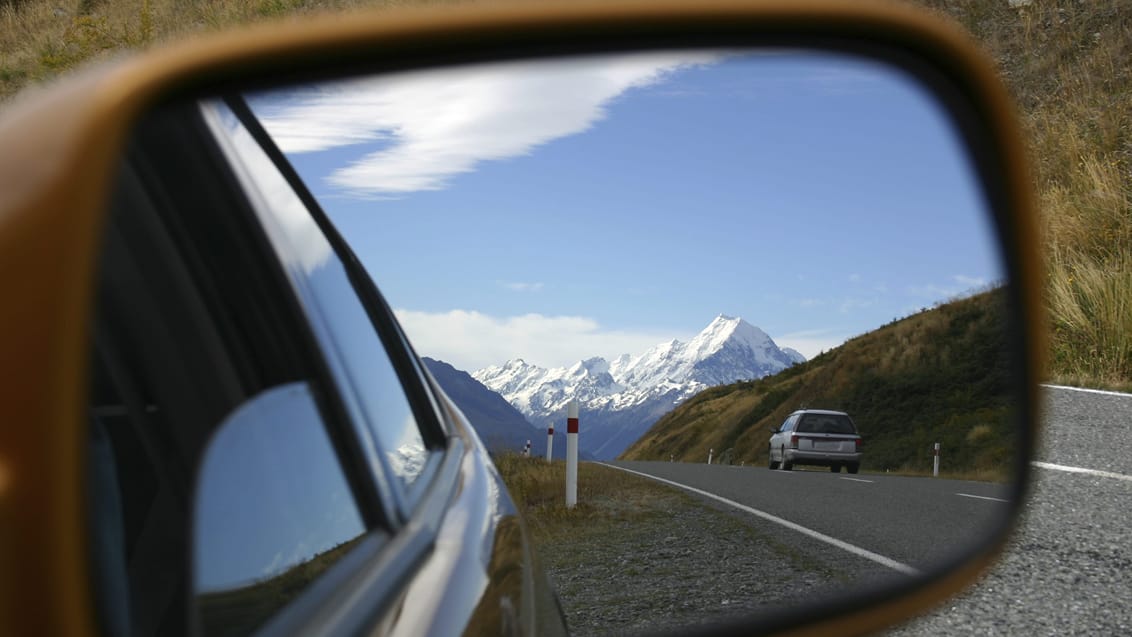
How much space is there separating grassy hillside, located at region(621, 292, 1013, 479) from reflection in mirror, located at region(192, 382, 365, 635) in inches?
29.8

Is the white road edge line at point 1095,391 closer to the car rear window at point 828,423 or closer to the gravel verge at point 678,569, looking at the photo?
the car rear window at point 828,423

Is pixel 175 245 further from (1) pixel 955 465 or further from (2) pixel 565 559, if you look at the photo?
(1) pixel 955 465

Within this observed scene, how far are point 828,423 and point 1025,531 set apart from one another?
5.55 metres

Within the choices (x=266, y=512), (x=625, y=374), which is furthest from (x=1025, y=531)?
(x=266, y=512)

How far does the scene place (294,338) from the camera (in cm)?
147

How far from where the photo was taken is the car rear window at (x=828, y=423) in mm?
2195

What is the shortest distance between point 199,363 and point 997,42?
36.6m

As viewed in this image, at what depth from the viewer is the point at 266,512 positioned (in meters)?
1.15

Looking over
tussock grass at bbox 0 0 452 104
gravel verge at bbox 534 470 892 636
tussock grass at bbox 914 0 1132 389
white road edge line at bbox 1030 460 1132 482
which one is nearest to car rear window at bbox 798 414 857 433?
gravel verge at bbox 534 470 892 636

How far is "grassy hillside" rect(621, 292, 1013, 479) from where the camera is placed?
6.02ft

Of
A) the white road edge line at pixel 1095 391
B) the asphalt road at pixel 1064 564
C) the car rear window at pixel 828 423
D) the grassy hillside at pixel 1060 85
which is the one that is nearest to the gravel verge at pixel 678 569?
the car rear window at pixel 828 423

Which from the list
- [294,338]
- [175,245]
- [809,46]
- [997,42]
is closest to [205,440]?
[175,245]

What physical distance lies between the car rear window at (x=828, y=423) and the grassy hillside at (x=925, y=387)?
0.09 ft

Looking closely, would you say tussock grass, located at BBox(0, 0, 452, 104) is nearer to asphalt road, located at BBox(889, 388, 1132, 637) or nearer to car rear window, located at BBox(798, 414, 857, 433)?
asphalt road, located at BBox(889, 388, 1132, 637)
